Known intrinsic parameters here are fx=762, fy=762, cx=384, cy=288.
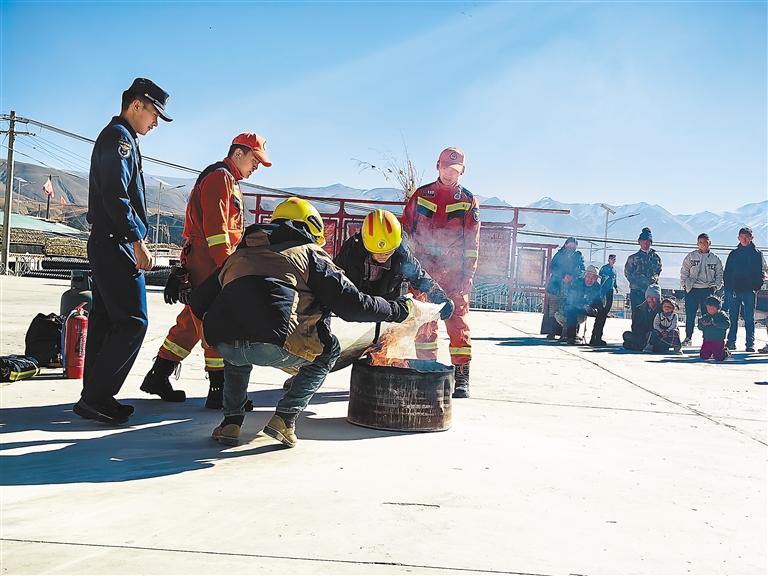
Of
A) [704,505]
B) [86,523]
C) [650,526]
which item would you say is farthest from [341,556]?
[704,505]

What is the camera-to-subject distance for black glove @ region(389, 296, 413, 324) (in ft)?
15.4

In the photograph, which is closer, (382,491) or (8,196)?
(382,491)

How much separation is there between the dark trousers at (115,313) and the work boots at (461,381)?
2.76m

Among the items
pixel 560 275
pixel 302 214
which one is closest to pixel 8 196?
pixel 560 275

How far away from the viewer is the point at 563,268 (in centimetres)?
1291

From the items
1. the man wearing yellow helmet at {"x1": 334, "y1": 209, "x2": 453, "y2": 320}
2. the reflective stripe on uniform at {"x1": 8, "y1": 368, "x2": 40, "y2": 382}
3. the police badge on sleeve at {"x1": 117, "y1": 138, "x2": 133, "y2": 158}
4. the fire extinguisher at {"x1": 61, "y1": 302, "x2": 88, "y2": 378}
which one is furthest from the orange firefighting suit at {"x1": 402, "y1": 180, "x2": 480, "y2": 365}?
the reflective stripe on uniform at {"x1": 8, "y1": 368, "x2": 40, "y2": 382}

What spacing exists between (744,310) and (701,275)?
113 cm

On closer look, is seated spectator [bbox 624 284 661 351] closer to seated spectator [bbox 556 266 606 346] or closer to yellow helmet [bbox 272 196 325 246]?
seated spectator [bbox 556 266 606 346]

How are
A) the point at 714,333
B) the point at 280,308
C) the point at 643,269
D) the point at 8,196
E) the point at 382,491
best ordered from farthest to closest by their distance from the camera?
the point at 8,196 < the point at 643,269 < the point at 714,333 < the point at 280,308 < the point at 382,491

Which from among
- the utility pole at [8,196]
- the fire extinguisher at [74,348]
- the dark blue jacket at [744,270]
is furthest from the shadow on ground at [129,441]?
the utility pole at [8,196]

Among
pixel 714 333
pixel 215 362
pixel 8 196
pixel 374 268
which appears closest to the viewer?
pixel 215 362

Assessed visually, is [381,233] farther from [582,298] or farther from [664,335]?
[582,298]

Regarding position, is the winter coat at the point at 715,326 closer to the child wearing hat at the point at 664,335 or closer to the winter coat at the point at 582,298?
the child wearing hat at the point at 664,335

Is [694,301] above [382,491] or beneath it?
above
